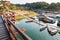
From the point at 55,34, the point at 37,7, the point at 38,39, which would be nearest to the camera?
the point at 38,39

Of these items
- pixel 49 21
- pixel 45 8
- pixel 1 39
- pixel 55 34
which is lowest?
pixel 45 8

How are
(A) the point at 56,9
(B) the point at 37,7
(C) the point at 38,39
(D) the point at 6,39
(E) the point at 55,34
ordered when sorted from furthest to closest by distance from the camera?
(B) the point at 37,7 → (A) the point at 56,9 → (E) the point at 55,34 → (C) the point at 38,39 → (D) the point at 6,39

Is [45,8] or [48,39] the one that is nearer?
[48,39]

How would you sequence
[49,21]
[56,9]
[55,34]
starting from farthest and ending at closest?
[56,9] → [49,21] → [55,34]

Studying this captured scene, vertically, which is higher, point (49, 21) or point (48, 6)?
point (49, 21)

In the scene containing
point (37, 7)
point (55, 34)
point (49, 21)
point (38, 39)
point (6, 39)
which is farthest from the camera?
point (37, 7)

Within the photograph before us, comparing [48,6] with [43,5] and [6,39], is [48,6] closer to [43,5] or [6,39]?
[43,5]

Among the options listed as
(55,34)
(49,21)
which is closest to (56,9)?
(49,21)

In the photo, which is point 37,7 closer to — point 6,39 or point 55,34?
point 55,34

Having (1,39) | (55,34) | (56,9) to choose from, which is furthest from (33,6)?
(1,39)
